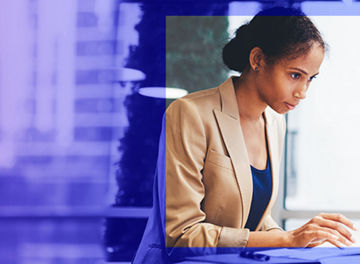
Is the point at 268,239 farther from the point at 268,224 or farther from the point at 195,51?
the point at 195,51

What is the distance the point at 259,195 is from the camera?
5.07 ft

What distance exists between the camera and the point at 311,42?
4.88 feet

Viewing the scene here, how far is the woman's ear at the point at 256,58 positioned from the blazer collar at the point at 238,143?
0.37 ft

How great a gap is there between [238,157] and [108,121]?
0.64 m

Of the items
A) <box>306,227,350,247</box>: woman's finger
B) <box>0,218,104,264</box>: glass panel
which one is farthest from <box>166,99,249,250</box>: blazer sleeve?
<box>0,218,104,264</box>: glass panel

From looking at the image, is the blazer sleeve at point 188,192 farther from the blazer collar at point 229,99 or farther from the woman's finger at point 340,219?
the woman's finger at point 340,219

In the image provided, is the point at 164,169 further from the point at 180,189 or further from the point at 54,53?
the point at 54,53

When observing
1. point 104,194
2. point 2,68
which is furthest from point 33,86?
point 104,194

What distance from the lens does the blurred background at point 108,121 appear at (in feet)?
5.68

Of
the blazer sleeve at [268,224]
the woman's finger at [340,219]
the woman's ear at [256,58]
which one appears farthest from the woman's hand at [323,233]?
the woman's ear at [256,58]

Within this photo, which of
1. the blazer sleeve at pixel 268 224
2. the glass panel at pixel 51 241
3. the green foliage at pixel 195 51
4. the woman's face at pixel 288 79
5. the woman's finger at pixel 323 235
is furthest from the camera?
the glass panel at pixel 51 241

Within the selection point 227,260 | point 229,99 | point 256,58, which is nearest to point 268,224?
point 227,260

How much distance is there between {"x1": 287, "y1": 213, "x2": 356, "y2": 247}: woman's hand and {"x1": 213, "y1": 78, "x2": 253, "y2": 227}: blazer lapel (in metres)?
0.20

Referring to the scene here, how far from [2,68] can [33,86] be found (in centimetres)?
17
